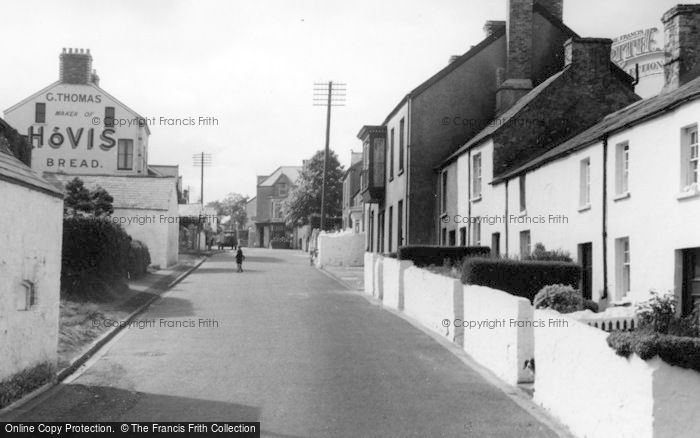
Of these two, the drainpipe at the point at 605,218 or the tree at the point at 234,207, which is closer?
the drainpipe at the point at 605,218

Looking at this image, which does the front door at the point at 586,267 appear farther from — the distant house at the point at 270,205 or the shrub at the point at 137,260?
the distant house at the point at 270,205

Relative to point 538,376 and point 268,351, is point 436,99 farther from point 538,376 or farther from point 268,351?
point 538,376

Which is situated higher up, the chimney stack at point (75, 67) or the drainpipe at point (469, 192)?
the chimney stack at point (75, 67)

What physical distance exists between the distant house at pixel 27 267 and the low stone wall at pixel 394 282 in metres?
12.4

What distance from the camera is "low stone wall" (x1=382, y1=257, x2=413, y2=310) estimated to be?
23.2 metres

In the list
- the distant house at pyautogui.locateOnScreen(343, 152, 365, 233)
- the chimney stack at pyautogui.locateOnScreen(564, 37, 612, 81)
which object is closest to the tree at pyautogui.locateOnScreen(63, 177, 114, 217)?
the chimney stack at pyautogui.locateOnScreen(564, 37, 612, 81)

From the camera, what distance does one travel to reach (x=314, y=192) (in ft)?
260

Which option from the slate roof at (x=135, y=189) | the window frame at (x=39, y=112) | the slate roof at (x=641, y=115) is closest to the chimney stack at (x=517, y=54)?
the slate roof at (x=641, y=115)

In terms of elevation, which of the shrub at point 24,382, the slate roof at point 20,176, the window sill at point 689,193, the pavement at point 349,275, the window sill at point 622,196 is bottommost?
the shrub at point 24,382

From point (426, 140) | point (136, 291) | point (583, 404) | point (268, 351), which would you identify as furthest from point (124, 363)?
point (426, 140)

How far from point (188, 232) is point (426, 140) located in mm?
29471

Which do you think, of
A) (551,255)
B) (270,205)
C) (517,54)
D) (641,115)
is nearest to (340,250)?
(517,54)

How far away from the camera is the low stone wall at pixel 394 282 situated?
23.2 meters

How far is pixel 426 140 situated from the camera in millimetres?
34188
